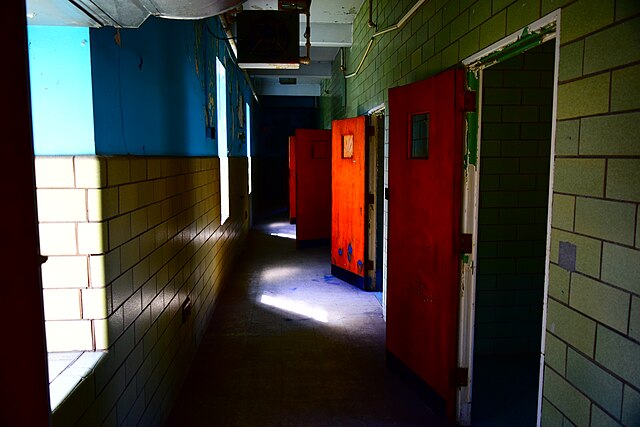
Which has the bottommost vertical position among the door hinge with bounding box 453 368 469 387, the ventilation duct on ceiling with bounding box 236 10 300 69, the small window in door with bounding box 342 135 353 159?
the door hinge with bounding box 453 368 469 387

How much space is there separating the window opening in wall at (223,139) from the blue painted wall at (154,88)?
88 centimetres

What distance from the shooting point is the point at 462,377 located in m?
2.68

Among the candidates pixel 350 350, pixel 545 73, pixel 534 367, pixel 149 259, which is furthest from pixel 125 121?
pixel 534 367

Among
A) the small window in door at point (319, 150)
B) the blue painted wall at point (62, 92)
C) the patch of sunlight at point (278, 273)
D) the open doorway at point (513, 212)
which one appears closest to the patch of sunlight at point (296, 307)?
the patch of sunlight at point (278, 273)

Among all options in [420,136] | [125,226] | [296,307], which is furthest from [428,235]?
[296,307]

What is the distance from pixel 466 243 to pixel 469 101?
79 cm

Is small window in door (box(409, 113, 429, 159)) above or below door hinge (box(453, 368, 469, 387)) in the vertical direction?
above

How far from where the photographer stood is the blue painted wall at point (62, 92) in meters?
1.64

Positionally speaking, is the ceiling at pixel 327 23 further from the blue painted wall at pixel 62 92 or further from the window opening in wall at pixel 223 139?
the blue painted wall at pixel 62 92

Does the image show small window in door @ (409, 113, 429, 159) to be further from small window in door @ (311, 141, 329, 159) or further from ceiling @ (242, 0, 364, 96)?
small window in door @ (311, 141, 329, 159)

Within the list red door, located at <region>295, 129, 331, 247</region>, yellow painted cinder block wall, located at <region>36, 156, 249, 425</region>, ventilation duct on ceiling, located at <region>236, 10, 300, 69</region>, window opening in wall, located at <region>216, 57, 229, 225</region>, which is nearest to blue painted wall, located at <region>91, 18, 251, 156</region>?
yellow painted cinder block wall, located at <region>36, 156, 249, 425</region>

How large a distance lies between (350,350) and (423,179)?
162 cm

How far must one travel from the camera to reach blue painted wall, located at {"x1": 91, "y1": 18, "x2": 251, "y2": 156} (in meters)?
1.83

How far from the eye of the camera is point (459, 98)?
2.49m
